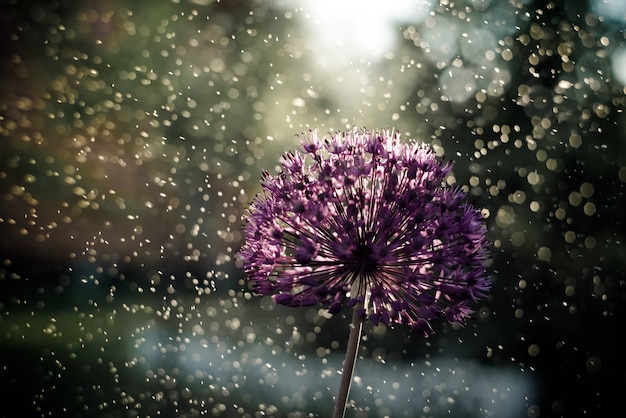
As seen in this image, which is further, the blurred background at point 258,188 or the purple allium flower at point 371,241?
the blurred background at point 258,188

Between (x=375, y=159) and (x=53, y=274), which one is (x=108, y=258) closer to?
(x=53, y=274)

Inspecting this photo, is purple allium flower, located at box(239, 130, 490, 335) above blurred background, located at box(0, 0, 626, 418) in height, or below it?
below

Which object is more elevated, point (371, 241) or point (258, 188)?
point (258, 188)

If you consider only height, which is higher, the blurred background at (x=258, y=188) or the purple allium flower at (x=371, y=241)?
the blurred background at (x=258, y=188)

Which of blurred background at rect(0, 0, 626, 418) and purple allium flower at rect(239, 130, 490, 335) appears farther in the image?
blurred background at rect(0, 0, 626, 418)

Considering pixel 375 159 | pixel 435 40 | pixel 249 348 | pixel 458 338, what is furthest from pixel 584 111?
pixel 375 159
